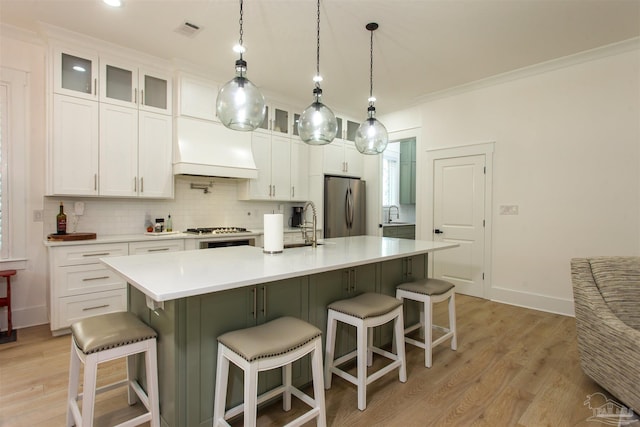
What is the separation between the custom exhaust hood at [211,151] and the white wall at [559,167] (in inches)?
120

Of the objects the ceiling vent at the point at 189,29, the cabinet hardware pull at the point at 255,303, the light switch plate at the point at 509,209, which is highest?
the ceiling vent at the point at 189,29

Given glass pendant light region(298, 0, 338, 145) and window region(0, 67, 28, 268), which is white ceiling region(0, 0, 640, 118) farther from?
glass pendant light region(298, 0, 338, 145)

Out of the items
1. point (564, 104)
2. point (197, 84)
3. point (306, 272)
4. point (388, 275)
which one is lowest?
point (388, 275)

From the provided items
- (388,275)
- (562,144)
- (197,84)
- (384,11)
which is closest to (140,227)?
(197,84)

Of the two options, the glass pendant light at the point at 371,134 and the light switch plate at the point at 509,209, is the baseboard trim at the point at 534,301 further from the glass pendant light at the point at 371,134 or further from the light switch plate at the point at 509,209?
the glass pendant light at the point at 371,134

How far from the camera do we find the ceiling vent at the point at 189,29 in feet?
9.66

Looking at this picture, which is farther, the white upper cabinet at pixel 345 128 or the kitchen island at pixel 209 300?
the white upper cabinet at pixel 345 128

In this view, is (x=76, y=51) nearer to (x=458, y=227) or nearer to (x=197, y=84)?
(x=197, y=84)

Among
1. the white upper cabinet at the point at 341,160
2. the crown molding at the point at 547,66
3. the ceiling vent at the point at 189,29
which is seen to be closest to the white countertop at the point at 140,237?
the white upper cabinet at the point at 341,160

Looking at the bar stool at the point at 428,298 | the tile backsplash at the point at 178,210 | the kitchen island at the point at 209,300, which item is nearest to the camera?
the kitchen island at the point at 209,300

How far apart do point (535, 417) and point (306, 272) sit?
1616 mm

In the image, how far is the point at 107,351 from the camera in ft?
4.83

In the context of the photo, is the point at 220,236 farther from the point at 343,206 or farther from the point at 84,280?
the point at 343,206

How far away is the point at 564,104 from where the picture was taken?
364 centimetres
